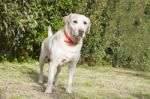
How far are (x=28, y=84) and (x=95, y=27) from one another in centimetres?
565

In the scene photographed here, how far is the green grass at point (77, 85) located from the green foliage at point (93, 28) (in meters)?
0.69

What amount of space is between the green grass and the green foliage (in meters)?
0.69

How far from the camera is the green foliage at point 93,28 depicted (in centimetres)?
1141

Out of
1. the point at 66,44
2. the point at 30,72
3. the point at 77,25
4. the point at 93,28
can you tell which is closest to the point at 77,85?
the point at 30,72

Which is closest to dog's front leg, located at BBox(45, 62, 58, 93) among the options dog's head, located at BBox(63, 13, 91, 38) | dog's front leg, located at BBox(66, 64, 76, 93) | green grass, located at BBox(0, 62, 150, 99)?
green grass, located at BBox(0, 62, 150, 99)

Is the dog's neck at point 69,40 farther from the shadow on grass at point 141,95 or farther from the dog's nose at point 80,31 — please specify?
the shadow on grass at point 141,95

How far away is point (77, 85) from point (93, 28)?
462 cm

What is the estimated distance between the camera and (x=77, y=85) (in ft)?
30.9

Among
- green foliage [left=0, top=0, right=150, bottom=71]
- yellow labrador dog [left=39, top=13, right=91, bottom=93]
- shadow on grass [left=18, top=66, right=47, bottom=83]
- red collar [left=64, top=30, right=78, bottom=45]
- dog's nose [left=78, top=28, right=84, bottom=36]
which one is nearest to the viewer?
dog's nose [left=78, top=28, right=84, bottom=36]

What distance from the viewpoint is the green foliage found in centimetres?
1141

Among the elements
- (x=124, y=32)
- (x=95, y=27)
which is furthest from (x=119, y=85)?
(x=124, y=32)

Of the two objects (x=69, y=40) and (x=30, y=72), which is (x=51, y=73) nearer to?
(x=69, y=40)

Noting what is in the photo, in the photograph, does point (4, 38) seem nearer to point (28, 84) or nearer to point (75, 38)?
point (28, 84)

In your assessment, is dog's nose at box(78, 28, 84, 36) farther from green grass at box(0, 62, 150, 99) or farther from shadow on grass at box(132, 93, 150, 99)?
shadow on grass at box(132, 93, 150, 99)
